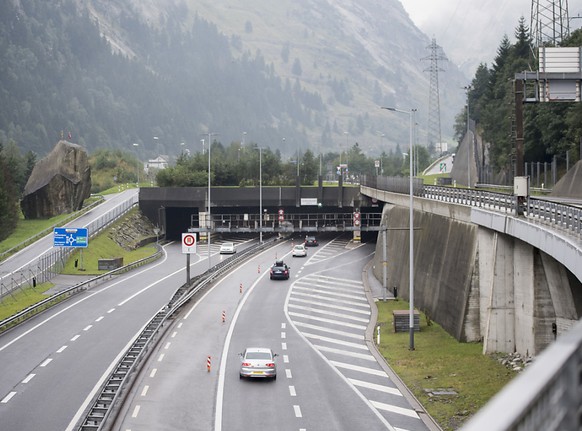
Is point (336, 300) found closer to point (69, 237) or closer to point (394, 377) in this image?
point (394, 377)

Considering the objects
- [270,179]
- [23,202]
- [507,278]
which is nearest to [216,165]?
A: [270,179]

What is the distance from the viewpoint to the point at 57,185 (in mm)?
101500

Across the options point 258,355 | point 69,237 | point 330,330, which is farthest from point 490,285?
point 69,237

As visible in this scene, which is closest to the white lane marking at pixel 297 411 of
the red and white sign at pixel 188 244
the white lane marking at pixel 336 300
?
the white lane marking at pixel 336 300

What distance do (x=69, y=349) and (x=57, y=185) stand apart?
62037mm

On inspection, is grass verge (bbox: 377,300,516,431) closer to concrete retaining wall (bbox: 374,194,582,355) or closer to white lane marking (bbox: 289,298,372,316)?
concrete retaining wall (bbox: 374,194,582,355)

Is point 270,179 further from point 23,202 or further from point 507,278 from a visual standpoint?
point 507,278

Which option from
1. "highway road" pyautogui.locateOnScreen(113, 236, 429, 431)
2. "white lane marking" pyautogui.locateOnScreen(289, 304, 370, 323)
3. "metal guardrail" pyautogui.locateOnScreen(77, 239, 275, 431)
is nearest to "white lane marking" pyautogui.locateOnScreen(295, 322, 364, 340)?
"highway road" pyautogui.locateOnScreen(113, 236, 429, 431)

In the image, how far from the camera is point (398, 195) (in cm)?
7331

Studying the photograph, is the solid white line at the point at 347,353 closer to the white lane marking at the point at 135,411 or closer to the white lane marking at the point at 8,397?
the white lane marking at the point at 135,411

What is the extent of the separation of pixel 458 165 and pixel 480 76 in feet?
168

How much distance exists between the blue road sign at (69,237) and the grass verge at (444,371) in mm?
35799

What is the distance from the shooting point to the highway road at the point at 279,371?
30.5 metres

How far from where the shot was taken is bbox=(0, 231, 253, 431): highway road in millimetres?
31906
